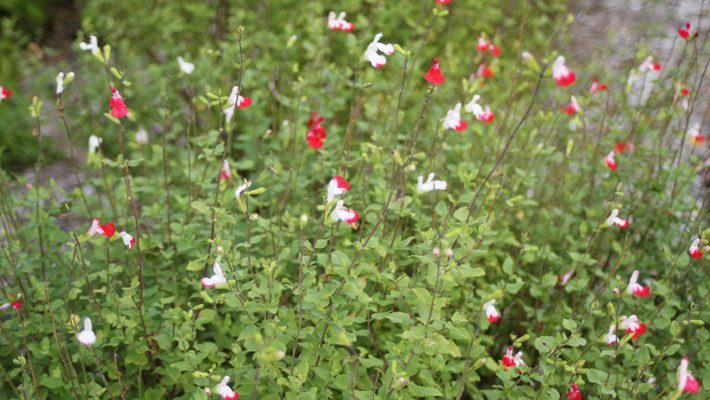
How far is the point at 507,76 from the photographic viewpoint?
369 centimetres

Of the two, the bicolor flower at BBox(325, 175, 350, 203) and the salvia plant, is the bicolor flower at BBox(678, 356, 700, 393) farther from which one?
the bicolor flower at BBox(325, 175, 350, 203)

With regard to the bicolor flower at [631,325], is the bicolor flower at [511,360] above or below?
below

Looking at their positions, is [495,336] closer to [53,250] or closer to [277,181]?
[277,181]

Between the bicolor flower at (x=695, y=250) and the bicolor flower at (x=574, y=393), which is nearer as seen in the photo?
the bicolor flower at (x=574, y=393)

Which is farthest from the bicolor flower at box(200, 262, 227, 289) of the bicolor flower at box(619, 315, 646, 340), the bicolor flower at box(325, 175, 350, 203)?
the bicolor flower at box(619, 315, 646, 340)

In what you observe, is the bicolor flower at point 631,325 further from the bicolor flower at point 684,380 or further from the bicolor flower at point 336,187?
the bicolor flower at point 336,187

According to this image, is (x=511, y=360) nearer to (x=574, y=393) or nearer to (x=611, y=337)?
(x=574, y=393)

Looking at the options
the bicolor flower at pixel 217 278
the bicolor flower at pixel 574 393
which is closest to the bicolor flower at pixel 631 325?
the bicolor flower at pixel 574 393

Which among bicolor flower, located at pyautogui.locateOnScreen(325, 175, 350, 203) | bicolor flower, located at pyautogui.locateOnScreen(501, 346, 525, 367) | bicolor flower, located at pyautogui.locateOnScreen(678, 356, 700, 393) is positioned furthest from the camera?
bicolor flower, located at pyautogui.locateOnScreen(501, 346, 525, 367)

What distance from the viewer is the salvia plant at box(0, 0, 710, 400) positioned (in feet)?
5.76

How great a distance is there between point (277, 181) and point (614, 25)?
4.70 m

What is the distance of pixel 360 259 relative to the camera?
6.84ft

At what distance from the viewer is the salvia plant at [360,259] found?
1756 millimetres

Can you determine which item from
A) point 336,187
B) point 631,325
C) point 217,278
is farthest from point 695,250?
point 217,278
